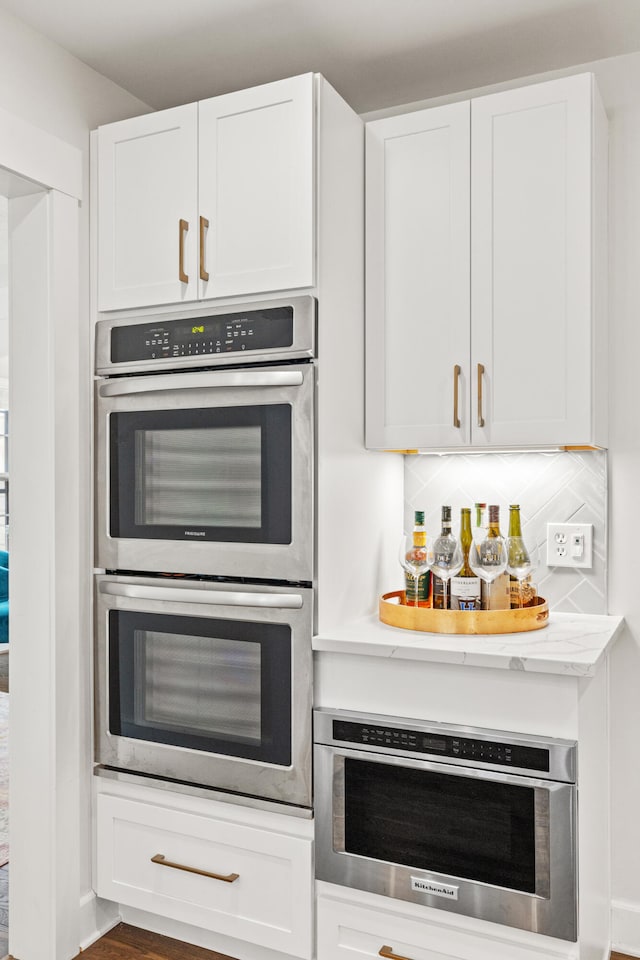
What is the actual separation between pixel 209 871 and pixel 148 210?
1.82m

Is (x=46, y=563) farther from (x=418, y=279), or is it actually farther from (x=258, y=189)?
(x=418, y=279)

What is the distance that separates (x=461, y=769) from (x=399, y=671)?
0.86ft

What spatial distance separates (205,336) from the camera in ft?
7.03

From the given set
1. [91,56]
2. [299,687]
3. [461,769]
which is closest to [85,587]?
[299,687]

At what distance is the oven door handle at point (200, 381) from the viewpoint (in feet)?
6.64

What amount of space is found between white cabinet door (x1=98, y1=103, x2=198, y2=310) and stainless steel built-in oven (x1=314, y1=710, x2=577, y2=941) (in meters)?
1.27

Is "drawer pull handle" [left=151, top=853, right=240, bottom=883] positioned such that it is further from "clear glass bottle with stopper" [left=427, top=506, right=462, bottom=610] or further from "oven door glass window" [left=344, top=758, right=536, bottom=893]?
"clear glass bottle with stopper" [left=427, top=506, right=462, bottom=610]

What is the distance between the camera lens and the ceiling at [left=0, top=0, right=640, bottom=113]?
2.04 m

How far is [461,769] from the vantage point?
183cm

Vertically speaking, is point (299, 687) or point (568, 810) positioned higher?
point (299, 687)

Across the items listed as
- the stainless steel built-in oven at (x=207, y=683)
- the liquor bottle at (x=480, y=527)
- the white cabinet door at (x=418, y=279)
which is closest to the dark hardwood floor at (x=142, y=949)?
the stainless steel built-in oven at (x=207, y=683)

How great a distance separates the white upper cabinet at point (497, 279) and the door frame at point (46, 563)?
2.84 ft

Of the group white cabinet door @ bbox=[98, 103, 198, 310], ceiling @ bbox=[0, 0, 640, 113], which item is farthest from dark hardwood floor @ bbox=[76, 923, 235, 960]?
ceiling @ bbox=[0, 0, 640, 113]

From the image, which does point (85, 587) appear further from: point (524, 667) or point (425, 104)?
point (425, 104)
